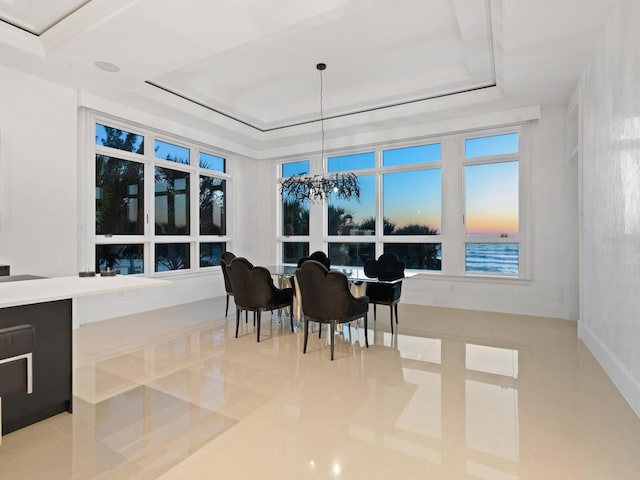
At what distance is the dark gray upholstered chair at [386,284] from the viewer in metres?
4.44

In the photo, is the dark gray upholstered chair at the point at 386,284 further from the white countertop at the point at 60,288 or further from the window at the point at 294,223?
the window at the point at 294,223

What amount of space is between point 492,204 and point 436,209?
36.4 inches

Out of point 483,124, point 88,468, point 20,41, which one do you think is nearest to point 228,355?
point 88,468

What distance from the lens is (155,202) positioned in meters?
6.34

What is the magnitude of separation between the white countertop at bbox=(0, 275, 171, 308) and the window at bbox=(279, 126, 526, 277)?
5.11 m

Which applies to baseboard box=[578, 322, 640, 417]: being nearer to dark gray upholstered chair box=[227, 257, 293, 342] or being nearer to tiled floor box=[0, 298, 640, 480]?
tiled floor box=[0, 298, 640, 480]

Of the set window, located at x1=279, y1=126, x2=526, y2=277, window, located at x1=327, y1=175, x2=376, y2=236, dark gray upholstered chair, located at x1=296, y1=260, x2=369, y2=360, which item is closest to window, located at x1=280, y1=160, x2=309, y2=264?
window, located at x1=279, y1=126, x2=526, y2=277

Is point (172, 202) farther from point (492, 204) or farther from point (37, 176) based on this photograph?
point (492, 204)

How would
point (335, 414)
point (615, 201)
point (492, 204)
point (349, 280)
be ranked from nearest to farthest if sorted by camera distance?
1. point (335, 414)
2. point (615, 201)
3. point (349, 280)
4. point (492, 204)

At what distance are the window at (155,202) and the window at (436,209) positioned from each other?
6.78ft

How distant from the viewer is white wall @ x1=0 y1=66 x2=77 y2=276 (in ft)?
14.0

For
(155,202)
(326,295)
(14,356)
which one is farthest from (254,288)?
(155,202)

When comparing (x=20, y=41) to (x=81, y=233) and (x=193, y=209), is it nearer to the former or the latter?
(x=81, y=233)

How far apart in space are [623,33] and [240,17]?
321cm
